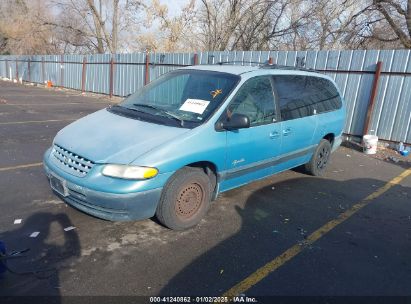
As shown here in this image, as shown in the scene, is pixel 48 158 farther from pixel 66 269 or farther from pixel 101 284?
pixel 101 284

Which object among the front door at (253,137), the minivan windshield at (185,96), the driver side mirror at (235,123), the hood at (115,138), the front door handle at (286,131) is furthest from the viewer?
the front door handle at (286,131)

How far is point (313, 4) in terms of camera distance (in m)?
19.8

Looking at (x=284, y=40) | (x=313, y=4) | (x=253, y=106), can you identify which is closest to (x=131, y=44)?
(x=284, y=40)

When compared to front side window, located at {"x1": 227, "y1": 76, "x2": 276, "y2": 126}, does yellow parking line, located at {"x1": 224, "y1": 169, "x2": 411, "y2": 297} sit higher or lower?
lower

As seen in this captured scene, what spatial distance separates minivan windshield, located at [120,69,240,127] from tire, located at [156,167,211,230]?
1.91 ft

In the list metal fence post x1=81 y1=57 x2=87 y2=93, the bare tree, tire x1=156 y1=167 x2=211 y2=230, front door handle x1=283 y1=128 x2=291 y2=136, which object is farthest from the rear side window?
metal fence post x1=81 y1=57 x2=87 y2=93

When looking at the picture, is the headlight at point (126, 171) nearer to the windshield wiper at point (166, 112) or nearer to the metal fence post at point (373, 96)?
the windshield wiper at point (166, 112)

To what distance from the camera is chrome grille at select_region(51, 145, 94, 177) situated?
11.1ft

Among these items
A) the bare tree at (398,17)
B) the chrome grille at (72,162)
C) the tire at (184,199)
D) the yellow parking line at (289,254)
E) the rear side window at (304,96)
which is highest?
the bare tree at (398,17)

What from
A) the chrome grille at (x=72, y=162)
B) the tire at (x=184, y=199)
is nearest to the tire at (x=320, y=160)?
the tire at (x=184, y=199)

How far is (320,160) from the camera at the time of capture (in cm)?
608

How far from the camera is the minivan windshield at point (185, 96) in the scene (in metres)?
4.01

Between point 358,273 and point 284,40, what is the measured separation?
2069 centimetres

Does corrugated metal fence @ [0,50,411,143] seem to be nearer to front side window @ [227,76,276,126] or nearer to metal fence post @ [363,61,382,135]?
metal fence post @ [363,61,382,135]
